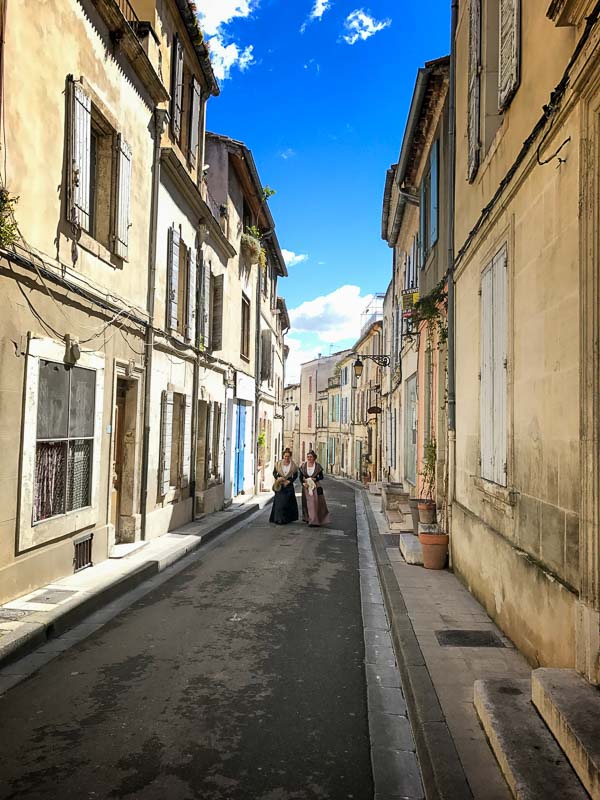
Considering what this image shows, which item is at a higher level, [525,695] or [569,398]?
[569,398]

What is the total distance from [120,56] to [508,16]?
5343 mm

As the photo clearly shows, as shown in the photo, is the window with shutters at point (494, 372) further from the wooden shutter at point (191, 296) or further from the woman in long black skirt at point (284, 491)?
the woman in long black skirt at point (284, 491)

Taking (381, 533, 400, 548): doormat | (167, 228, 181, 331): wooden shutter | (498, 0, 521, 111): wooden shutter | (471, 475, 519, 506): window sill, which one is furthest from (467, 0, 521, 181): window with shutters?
(381, 533, 400, 548): doormat

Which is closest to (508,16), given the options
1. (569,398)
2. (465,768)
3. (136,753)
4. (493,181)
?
(493,181)

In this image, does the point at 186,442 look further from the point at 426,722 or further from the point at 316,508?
the point at 426,722

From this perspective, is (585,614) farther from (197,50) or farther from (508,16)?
(197,50)

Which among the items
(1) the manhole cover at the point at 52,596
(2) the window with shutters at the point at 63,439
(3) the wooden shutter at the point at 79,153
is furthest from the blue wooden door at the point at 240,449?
(1) the manhole cover at the point at 52,596

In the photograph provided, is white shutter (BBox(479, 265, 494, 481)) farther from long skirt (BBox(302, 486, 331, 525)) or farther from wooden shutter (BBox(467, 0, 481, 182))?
long skirt (BBox(302, 486, 331, 525))

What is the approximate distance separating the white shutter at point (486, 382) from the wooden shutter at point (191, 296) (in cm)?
722

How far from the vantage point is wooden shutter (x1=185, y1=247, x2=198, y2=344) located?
12.6 meters

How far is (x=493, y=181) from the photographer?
627 centimetres

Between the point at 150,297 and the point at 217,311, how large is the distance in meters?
5.00

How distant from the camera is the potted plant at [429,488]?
9.70 metres

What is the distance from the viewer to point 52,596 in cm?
642
